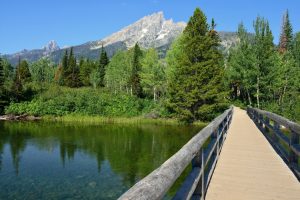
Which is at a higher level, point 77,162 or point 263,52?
point 263,52

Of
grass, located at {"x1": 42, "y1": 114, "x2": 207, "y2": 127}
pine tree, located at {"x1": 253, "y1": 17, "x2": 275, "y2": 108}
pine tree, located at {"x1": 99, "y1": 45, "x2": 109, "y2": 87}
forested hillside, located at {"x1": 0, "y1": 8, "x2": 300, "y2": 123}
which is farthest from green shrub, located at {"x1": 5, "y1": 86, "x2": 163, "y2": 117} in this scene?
pine tree, located at {"x1": 99, "y1": 45, "x2": 109, "y2": 87}

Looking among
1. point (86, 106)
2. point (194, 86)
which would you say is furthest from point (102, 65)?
point (194, 86)

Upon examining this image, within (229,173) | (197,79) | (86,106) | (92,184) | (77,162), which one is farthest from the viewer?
(86,106)

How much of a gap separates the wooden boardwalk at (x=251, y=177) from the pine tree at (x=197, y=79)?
3127 centimetres

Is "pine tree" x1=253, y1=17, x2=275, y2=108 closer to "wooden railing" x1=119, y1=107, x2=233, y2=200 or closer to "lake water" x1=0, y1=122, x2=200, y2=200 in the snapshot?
"lake water" x1=0, y1=122, x2=200, y2=200

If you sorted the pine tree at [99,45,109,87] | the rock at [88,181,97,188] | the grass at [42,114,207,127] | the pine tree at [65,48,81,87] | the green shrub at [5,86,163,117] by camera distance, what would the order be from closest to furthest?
1. the rock at [88,181,97,188]
2. the grass at [42,114,207,127]
3. the green shrub at [5,86,163,117]
4. the pine tree at [65,48,81,87]
5. the pine tree at [99,45,109,87]

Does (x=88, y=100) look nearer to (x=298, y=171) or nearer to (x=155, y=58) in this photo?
(x=155, y=58)

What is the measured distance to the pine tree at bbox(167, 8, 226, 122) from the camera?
4175cm

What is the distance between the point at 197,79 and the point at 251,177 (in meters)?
35.1

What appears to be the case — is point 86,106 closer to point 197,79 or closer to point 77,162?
point 197,79

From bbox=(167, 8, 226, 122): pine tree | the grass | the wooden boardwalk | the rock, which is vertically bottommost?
the rock

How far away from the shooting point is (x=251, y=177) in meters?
7.04

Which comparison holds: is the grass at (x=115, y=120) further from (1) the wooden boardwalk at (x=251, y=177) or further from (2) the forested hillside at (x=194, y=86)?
(1) the wooden boardwalk at (x=251, y=177)

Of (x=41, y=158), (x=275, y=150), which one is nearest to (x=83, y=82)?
(x=41, y=158)
